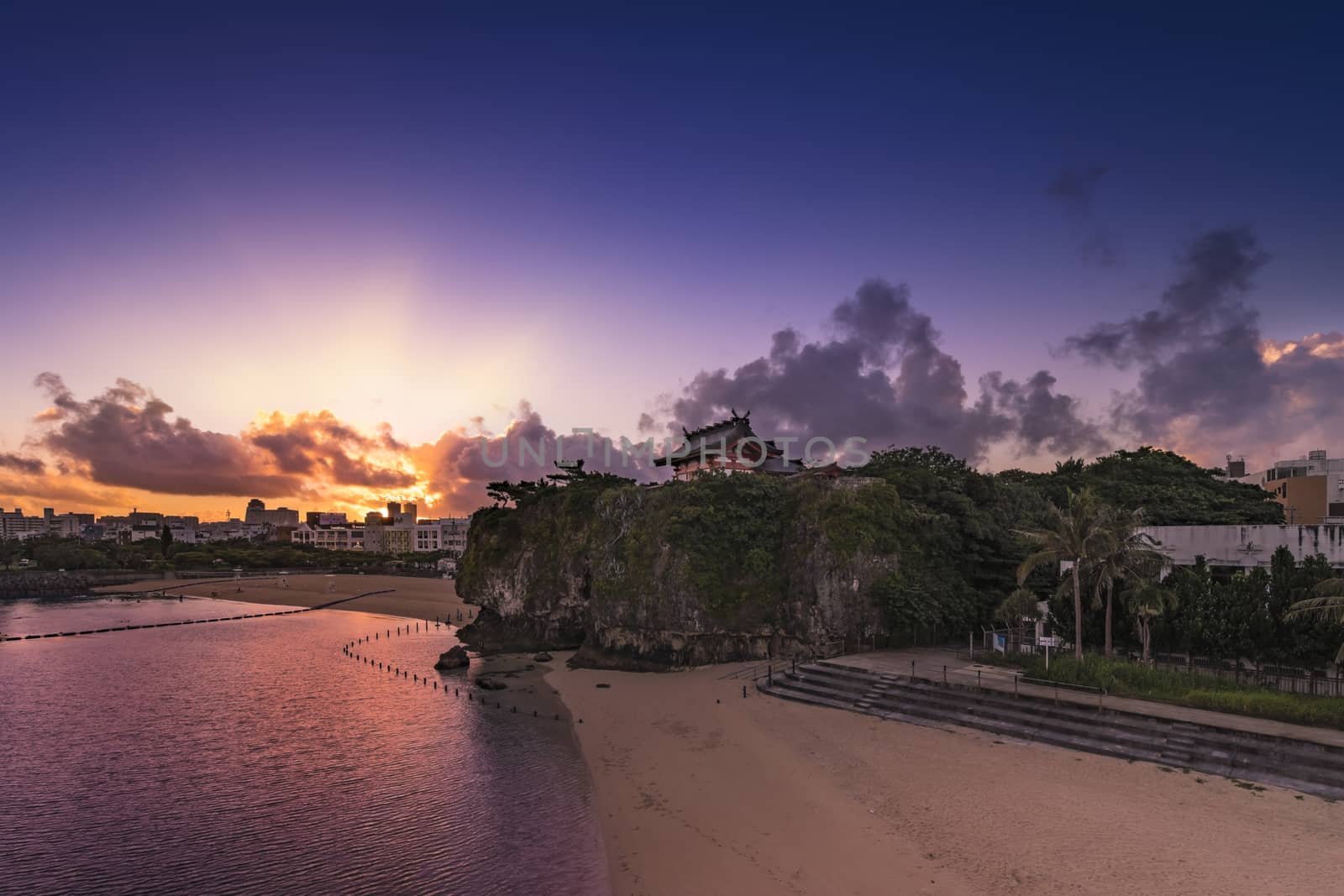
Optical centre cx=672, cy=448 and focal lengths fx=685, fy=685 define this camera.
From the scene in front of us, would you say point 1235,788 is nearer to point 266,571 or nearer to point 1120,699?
point 1120,699

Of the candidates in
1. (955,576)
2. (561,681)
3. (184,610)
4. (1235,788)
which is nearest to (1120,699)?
(1235,788)

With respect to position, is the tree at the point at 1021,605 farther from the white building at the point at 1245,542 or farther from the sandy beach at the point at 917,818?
the sandy beach at the point at 917,818

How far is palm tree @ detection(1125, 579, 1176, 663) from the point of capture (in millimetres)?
27125

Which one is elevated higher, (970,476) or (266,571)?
(970,476)

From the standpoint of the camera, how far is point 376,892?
57.2 feet

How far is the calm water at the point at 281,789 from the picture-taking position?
736 inches

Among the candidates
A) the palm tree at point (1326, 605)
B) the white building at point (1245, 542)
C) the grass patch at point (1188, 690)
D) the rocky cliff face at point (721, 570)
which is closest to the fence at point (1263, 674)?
the grass patch at point (1188, 690)

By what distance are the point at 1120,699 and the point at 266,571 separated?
6086 inches

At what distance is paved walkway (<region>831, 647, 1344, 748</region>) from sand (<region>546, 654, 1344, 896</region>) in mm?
2660

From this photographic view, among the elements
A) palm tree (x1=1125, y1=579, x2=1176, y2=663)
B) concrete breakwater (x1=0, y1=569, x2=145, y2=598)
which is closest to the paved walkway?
palm tree (x1=1125, y1=579, x2=1176, y2=663)

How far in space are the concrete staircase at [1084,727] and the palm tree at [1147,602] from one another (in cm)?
620

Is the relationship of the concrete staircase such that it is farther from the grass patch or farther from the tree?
the tree

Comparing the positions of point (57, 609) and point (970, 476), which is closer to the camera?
point (970, 476)

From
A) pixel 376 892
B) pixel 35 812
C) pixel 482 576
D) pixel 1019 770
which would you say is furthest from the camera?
pixel 482 576
